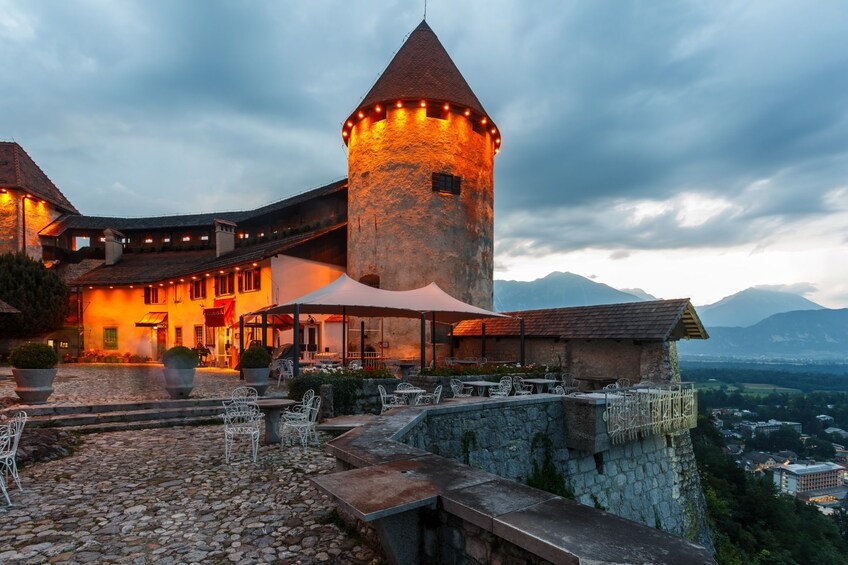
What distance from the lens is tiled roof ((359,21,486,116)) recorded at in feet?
72.5

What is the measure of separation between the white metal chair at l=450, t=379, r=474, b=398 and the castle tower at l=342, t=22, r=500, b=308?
9.59 meters

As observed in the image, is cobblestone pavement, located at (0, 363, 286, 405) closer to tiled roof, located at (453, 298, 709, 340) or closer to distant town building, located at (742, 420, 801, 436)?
tiled roof, located at (453, 298, 709, 340)

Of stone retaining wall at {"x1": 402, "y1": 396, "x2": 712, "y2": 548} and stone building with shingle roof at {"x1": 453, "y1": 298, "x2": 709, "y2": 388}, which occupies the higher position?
stone building with shingle roof at {"x1": 453, "y1": 298, "x2": 709, "y2": 388}

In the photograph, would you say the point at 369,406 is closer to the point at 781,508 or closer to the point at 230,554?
the point at 230,554

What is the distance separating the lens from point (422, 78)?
74.3ft

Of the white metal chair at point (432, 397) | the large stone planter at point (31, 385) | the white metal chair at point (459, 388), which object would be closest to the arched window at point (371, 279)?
the white metal chair at point (459, 388)

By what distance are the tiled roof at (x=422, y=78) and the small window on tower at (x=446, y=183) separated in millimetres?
3613

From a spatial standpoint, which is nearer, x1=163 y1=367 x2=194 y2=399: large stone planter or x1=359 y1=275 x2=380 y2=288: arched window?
x1=163 y1=367 x2=194 y2=399: large stone planter

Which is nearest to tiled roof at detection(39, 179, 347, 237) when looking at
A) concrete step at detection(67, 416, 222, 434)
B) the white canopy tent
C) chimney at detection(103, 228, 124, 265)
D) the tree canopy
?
chimney at detection(103, 228, 124, 265)

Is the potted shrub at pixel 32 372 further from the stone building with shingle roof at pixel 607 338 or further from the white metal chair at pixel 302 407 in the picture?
the stone building with shingle roof at pixel 607 338

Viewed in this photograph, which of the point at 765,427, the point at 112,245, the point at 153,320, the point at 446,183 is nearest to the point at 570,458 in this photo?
the point at 446,183

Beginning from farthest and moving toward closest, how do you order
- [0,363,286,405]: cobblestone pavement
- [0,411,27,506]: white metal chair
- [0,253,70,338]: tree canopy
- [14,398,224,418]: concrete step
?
[0,253,70,338]: tree canopy, [0,363,286,405]: cobblestone pavement, [14,398,224,418]: concrete step, [0,411,27,506]: white metal chair

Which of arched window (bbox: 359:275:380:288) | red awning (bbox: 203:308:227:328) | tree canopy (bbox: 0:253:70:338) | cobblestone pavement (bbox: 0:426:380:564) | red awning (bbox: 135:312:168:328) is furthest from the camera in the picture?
red awning (bbox: 135:312:168:328)

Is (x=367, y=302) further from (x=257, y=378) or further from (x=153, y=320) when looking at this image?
(x=153, y=320)
